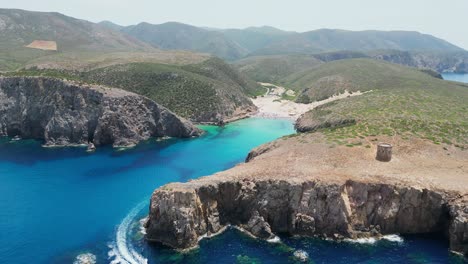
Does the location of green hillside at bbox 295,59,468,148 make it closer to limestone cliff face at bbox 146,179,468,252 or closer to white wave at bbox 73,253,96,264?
limestone cliff face at bbox 146,179,468,252

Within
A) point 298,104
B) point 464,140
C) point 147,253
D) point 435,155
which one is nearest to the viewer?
point 147,253

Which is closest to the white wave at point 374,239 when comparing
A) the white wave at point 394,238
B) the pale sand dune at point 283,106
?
the white wave at point 394,238

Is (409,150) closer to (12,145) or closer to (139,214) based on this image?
(139,214)

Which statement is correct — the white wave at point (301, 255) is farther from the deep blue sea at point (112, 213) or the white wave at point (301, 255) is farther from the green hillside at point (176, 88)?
the green hillside at point (176, 88)

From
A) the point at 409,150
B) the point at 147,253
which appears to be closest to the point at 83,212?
the point at 147,253

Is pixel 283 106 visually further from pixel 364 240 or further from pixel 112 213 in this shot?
pixel 364 240

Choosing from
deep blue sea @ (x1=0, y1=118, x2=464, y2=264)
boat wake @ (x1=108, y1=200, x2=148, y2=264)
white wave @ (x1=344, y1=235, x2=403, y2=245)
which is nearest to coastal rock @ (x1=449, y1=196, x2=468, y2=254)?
deep blue sea @ (x1=0, y1=118, x2=464, y2=264)

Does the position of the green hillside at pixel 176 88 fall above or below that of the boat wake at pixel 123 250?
above
